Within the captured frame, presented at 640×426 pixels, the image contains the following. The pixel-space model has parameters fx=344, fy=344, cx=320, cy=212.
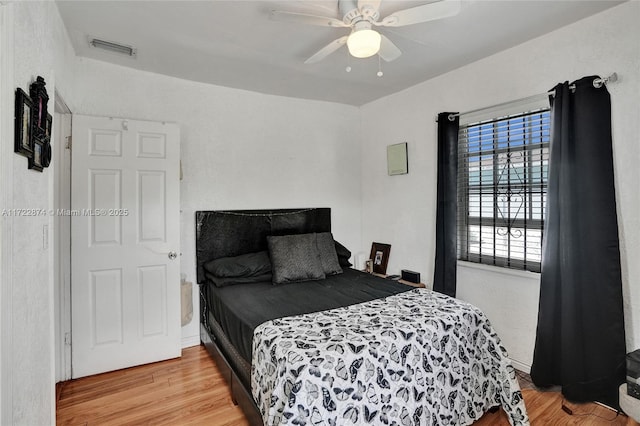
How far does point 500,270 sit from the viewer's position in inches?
107

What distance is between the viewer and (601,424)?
198 centimetres

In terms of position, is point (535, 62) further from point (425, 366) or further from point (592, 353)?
point (425, 366)

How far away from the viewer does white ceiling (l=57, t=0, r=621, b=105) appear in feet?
6.68

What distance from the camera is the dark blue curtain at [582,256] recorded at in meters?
2.08

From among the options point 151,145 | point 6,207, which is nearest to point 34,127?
point 6,207

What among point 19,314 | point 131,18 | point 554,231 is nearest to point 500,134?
point 554,231

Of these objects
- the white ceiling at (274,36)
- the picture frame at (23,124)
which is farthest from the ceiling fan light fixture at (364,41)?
the picture frame at (23,124)

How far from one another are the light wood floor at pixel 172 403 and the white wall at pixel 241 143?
62 centimetres

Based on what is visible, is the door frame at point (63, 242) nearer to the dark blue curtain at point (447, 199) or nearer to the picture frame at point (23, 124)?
the picture frame at point (23, 124)

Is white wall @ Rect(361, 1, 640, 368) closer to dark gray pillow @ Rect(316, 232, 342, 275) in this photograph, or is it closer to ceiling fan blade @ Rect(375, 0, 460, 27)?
dark gray pillow @ Rect(316, 232, 342, 275)

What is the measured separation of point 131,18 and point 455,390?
2892 mm

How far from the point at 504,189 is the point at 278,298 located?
1.93 m

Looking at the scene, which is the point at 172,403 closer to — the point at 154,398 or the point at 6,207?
the point at 154,398

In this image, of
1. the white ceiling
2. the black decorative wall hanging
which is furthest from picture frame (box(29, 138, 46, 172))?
the white ceiling
